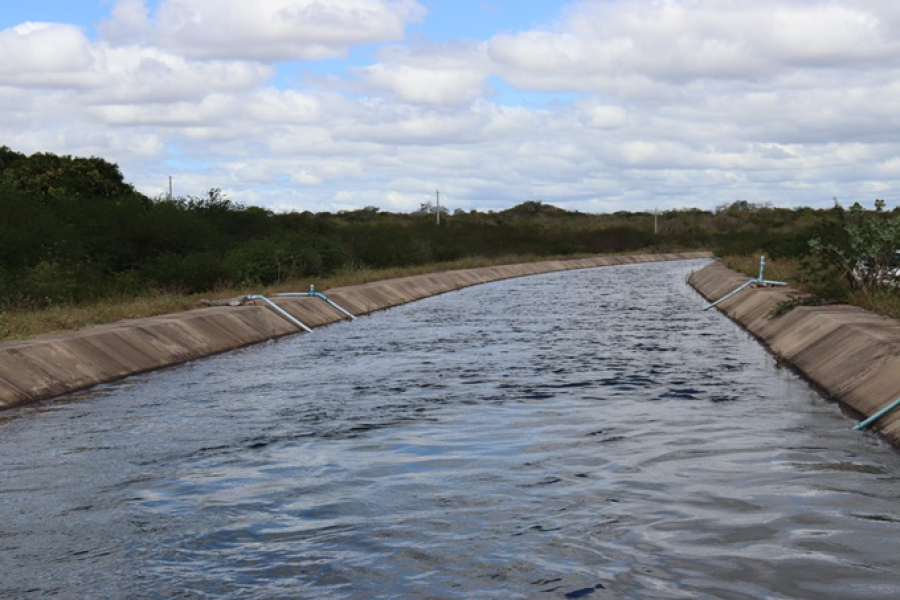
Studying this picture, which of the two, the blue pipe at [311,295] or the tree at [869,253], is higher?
the tree at [869,253]

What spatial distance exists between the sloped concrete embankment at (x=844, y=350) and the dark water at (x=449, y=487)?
1.65 feet

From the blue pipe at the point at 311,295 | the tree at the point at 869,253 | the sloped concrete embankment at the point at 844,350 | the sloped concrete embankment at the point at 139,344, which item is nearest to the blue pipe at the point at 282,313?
the sloped concrete embankment at the point at 139,344

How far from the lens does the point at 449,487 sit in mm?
11047

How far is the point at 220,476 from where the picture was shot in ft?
38.3

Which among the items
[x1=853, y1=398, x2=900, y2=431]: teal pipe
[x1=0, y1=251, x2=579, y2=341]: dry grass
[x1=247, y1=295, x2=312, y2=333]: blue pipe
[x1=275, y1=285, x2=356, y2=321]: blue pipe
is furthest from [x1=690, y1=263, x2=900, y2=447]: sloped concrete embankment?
[x1=0, y1=251, x2=579, y2=341]: dry grass

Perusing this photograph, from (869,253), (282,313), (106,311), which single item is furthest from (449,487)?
(282,313)

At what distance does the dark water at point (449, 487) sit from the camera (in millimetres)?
8141

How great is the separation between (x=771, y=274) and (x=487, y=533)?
3723 centimetres

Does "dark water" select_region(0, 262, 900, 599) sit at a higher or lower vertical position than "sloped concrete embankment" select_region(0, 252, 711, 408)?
lower

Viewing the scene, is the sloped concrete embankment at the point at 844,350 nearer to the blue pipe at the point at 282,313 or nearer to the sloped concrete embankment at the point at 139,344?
the blue pipe at the point at 282,313

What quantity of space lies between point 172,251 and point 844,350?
85.4 feet

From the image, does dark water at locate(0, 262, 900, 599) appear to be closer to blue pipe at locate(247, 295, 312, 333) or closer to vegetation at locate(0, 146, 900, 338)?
vegetation at locate(0, 146, 900, 338)

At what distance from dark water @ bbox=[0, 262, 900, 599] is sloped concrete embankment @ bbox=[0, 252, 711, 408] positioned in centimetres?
81

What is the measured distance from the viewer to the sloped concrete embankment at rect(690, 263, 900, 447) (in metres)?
15.8
